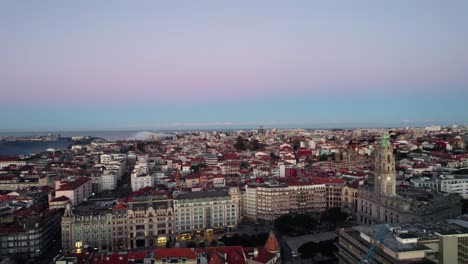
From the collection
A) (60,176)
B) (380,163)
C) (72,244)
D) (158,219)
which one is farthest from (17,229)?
(380,163)

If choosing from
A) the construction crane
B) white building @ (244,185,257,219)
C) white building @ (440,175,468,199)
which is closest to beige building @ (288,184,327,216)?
white building @ (244,185,257,219)

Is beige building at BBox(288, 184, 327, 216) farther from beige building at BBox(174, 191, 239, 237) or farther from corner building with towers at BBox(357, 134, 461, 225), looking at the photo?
beige building at BBox(174, 191, 239, 237)

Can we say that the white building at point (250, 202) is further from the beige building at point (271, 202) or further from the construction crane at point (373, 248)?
the construction crane at point (373, 248)

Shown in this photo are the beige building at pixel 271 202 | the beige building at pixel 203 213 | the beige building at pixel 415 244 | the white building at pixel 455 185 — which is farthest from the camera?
the white building at pixel 455 185

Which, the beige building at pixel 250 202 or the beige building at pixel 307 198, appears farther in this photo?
the beige building at pixel 307 198

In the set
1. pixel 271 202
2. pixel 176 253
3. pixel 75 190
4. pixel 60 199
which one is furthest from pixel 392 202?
pixel 75 190

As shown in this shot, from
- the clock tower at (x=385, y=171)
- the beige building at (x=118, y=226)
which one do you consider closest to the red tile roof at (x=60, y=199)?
the beige building at (x=118, y=226)

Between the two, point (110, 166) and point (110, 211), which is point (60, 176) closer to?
point (110, 166)
